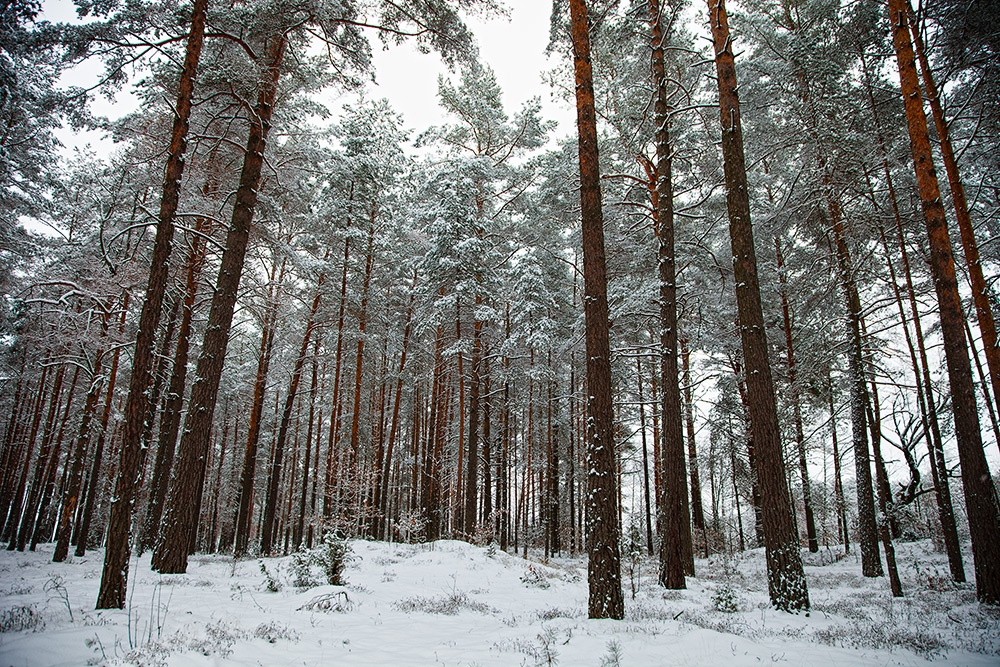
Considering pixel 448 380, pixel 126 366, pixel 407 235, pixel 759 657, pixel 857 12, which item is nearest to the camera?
pixel 759 657

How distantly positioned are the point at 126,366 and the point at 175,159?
16.3m

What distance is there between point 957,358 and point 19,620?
40.8 ft

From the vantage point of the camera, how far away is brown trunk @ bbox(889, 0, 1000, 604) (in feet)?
23.1

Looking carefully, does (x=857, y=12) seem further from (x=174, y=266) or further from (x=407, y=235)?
(x=174, y=266)

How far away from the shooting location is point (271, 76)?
9.49m

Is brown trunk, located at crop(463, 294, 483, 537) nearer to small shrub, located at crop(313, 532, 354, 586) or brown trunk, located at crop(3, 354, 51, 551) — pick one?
small shrub, located at crop(313, 532, 354, 586)

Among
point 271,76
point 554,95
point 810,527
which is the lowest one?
point 810,527

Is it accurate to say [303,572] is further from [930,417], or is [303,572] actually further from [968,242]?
[968,242]

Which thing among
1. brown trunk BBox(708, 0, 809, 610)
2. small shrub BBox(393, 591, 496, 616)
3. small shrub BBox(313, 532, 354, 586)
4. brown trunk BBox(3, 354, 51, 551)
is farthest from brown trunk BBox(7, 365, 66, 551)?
brown trunk BBox(708, 0, 809, 610)

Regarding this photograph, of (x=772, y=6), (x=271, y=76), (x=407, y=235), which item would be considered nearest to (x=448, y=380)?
(x=407, y=235)

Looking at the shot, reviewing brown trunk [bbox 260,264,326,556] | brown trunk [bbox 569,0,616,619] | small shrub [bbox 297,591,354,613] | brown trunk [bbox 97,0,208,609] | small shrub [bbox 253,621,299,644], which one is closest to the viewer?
small shrub [bbox 253,621,299,644]

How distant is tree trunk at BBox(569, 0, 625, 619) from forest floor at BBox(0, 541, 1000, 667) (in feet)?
1.86

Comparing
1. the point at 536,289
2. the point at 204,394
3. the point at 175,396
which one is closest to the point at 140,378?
the point at 204,394

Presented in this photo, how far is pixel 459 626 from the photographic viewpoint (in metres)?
5.96
